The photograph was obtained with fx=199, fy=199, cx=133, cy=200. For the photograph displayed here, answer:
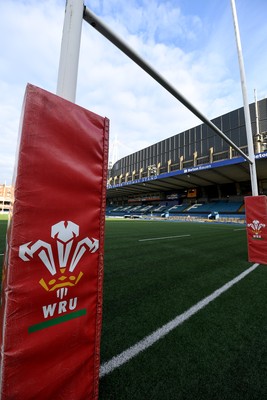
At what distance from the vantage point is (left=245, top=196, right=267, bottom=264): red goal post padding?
4.09m

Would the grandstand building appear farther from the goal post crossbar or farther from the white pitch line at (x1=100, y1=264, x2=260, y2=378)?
the white pitch line at (x1=100, y1=264, x2=260, y2=378)

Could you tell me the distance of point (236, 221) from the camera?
22719 mm

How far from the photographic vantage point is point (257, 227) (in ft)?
13.8

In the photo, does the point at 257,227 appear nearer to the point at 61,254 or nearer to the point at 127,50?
the point at 127,50

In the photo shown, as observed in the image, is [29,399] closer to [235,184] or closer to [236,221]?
[236,221]

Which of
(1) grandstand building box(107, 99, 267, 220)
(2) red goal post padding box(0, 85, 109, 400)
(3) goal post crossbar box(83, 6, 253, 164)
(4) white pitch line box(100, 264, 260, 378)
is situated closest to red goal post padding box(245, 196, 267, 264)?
(4) white pitch line box(100, 264, 260, 378)

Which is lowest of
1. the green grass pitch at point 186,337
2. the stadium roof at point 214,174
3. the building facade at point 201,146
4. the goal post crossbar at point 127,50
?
the green grass pitch at point 186,337

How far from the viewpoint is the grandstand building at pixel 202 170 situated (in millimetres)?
24266

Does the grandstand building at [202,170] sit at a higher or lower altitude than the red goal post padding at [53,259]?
higher

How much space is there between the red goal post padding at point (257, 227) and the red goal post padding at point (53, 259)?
415 centimetres

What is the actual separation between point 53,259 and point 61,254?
39mm

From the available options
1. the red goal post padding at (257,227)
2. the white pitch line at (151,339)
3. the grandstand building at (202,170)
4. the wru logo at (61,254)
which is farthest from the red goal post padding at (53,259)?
the grandstand building at (202,170)

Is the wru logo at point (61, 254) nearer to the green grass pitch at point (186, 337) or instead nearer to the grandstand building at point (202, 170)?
the green grass pitch at point (186, 337)

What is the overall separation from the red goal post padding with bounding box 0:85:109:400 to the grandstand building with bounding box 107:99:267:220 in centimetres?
2091
